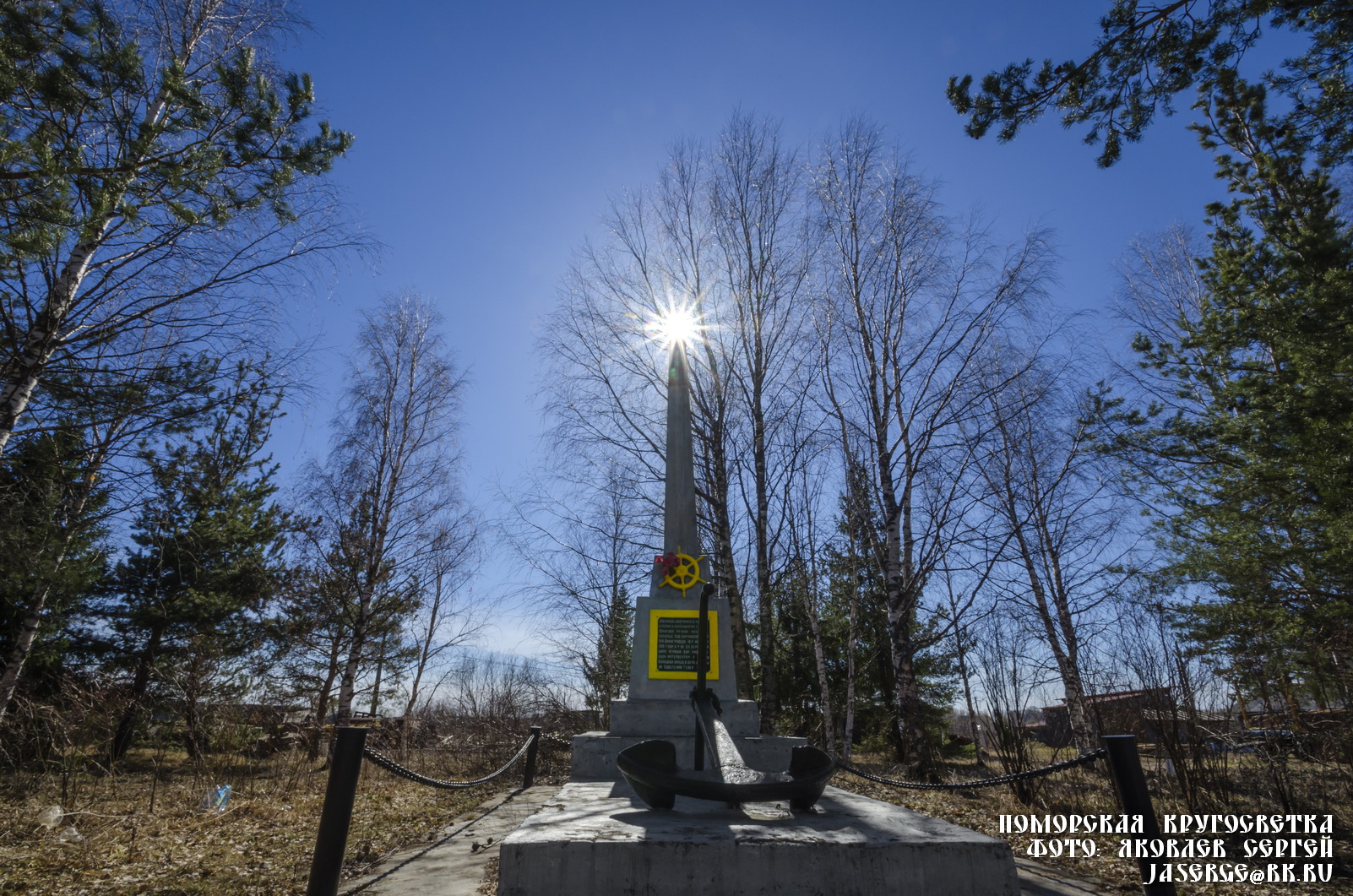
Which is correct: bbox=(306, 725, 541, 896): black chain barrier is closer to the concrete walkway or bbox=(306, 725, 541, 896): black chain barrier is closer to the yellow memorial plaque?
the concrete walkway

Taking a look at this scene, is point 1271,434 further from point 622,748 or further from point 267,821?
point 267,821

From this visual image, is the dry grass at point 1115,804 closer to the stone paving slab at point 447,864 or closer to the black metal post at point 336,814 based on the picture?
the stone paving slab at point 447,864

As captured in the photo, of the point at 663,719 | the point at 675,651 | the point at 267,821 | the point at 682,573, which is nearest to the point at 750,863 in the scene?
the point at 663,719

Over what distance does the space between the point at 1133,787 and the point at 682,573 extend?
5224 mm

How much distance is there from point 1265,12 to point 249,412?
46.7 feet

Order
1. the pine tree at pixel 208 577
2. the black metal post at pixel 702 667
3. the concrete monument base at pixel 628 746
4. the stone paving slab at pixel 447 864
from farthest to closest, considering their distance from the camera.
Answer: the pine tree at pixel 208 577
the concrete monument base at pixel 628 746
the stone paving slab at pixel 447 864
the black metal post at pixel 702 667

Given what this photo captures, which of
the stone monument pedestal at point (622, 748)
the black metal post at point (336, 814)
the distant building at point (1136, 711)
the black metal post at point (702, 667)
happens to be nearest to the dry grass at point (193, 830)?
the stone monument pedestal at point (622, 748)

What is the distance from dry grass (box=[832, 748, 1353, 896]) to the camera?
3887mm

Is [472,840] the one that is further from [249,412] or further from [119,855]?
[249,412]

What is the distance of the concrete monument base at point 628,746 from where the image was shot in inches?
245

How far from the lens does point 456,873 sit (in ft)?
13.8

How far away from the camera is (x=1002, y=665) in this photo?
689 centimetres

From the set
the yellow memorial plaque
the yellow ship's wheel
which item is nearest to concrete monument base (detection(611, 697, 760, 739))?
the yellow memorial plaque

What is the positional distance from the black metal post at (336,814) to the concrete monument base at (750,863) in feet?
2.46
